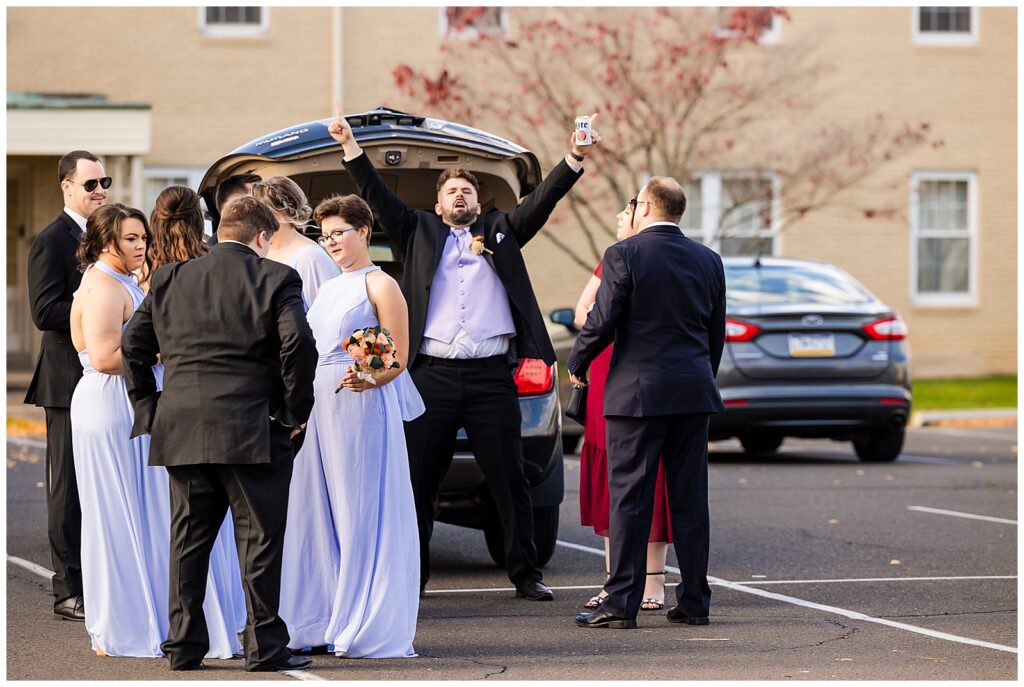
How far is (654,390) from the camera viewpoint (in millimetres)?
6965

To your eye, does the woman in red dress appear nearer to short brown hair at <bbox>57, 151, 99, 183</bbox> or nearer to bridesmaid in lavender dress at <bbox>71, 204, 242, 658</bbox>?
bridesmaid in lavender dress at <bbox>71, 204, 242, 658</bbox>

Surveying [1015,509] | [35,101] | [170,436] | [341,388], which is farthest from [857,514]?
[35,101]

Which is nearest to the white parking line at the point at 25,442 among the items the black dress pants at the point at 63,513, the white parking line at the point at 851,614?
the black dress pants at the point at 63,513

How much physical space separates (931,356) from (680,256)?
18668 millimetres

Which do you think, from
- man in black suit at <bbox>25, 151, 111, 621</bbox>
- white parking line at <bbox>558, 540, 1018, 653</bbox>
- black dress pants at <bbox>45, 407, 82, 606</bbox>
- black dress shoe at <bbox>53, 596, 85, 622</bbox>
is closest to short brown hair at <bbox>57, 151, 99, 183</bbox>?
man in black suit at <bbox>25, 151, 111, 621</bbox>

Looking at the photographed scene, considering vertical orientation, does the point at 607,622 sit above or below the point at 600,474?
below

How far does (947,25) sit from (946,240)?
331 centimetres

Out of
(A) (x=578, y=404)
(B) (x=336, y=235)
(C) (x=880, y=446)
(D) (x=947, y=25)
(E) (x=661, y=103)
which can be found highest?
(D) (x=947, y=25)

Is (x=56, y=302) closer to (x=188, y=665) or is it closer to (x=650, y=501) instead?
(x=188, y=665)

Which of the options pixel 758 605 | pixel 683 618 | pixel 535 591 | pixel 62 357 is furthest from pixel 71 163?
pixel 758 605

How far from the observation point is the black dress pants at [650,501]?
7.00m

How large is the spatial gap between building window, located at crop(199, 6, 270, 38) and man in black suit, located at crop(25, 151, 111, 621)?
52.3ft

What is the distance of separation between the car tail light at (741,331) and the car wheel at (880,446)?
1674mm

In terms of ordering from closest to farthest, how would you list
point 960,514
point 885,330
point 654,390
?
point 654,390 < point 960,514 < point 885,330
